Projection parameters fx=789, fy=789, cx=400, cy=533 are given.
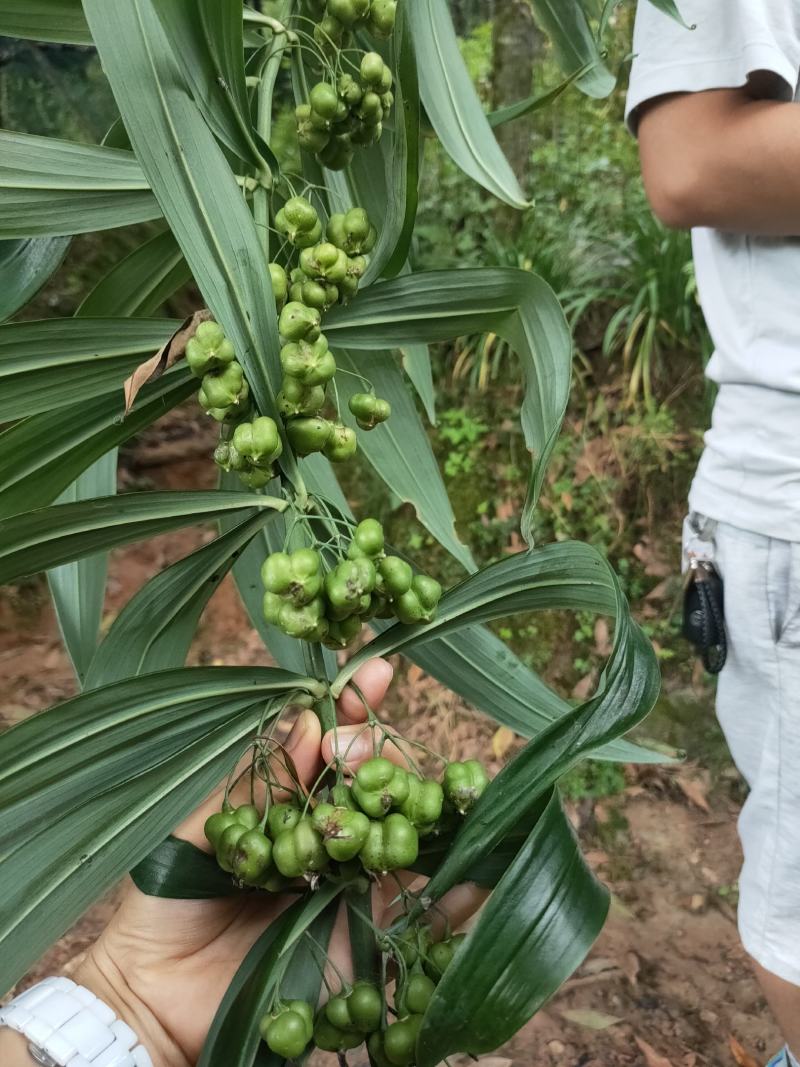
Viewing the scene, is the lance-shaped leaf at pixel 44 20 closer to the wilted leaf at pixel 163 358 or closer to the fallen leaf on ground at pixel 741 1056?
the wilted leaf at pixel 163 358

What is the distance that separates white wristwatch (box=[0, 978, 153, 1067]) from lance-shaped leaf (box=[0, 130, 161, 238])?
564 mm

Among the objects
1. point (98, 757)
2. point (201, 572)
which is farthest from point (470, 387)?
point (98, 757)

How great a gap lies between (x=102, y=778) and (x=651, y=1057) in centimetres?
155

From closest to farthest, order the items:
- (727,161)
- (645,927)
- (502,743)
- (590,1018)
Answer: (727,161)
(590,1018)
(645,927)
(502,743)

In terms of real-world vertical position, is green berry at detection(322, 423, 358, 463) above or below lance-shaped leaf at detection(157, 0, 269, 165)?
below

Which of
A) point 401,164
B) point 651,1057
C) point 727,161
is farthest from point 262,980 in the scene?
point 651,1057

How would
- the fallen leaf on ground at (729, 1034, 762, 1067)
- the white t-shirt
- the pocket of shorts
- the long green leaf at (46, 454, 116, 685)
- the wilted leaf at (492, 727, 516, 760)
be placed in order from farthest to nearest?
1. the wilted leaf at (492, 727, 516, 760)
2. the fallen leaf on ground at (729, 1034, 762, 1067)
3. the pocket of shorts
4. the white t-shirt
5. the long green leaf at (46, 454, 116, 685)

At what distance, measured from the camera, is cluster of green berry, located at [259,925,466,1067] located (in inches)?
18.7

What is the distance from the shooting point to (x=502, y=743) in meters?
2.21

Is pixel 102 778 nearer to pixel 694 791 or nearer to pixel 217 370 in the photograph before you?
pixel 217 370

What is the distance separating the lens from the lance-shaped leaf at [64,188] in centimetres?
52

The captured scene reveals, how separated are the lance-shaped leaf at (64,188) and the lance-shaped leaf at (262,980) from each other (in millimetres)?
490

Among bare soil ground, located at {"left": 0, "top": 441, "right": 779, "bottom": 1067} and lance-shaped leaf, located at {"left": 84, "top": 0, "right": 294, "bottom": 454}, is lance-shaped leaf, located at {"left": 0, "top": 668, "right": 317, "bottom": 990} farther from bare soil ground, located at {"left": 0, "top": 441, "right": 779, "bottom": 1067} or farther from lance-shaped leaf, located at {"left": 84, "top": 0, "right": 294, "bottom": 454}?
bare soil ground, located at {"left": 0, "top": 441, "right": 779, "bottom": 1067}

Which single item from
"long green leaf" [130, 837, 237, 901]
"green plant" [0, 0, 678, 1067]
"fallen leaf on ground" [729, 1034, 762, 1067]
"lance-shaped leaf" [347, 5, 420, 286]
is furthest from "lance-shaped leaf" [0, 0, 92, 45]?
"fallen leaf on ground" [729, 1034, 762, 1067]
